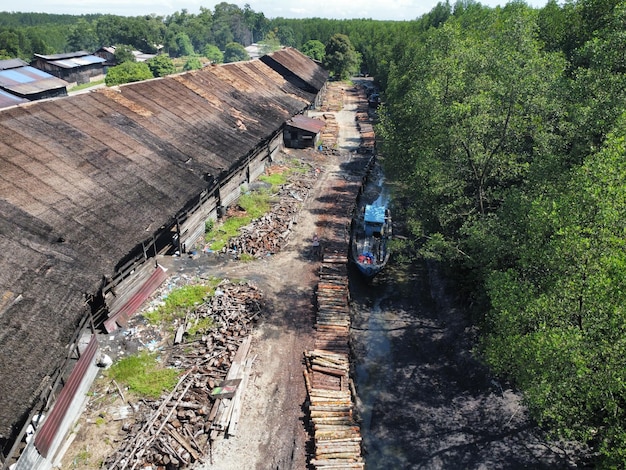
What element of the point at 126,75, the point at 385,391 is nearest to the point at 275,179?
the point at 385,391

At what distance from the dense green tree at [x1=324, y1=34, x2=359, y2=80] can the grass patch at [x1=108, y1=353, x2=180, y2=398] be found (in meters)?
95.0

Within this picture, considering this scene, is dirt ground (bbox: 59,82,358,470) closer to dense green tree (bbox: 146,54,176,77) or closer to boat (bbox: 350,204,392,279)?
boat (bbox: 350,204,392,279)

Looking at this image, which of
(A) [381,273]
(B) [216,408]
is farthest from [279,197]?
(B) [216,408]

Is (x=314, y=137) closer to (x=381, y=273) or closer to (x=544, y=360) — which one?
(x=381, y=273)

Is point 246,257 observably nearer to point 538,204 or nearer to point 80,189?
point 80,189

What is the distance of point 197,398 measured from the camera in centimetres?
1747

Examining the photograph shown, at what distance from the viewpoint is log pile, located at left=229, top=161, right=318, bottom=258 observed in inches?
1133

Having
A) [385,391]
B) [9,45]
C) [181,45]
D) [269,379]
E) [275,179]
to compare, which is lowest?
[385,391]

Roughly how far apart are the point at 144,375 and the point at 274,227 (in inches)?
610

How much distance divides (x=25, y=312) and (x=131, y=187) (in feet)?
33.1

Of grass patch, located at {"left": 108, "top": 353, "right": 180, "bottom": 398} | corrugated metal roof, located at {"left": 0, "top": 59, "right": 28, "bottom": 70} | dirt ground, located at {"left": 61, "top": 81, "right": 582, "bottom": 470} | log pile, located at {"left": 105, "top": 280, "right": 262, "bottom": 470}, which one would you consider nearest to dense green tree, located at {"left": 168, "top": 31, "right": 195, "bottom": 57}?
corrugated metal roof, located at {"left": 0, "top": 59, "right": 28, "bottom": 70}

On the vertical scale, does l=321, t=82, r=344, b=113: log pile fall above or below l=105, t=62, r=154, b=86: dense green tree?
below

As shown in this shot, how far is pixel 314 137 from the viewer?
51312mm

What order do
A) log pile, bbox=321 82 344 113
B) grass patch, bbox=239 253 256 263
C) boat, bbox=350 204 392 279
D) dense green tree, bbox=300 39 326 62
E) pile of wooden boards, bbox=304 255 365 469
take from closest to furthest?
pile of wooden boards, bbox=304 255 365 469, grass patch, bbox=239 253 256 263, boat, bbox=350 204 392 279, log pile, bbox=321 82 344 113, dense green tree, bbox=300 39 326 62
